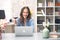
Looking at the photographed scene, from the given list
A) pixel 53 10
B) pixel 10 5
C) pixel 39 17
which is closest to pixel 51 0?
pixel 53 10

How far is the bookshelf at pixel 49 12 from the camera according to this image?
602cm

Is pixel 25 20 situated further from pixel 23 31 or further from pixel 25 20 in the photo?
pixel 23 31

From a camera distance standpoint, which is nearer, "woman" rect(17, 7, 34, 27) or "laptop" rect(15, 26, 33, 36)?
"laptop" rect(15, 26, 33, 36)

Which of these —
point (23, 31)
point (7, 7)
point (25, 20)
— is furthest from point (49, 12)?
point (23, 31)

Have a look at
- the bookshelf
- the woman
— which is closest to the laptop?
the woman

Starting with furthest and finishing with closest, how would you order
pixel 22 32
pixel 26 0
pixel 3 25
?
pixel 26 0 < pixel 22 32 < pixel 3 25

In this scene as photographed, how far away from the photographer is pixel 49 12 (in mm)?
6125

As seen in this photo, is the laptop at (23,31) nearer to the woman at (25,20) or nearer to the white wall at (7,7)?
the woman at (25,20)

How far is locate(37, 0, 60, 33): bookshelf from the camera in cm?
602

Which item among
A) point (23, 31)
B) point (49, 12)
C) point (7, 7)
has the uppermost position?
point (7, 7)

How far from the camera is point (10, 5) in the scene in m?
6.05

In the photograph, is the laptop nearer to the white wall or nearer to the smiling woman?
the smiling woman

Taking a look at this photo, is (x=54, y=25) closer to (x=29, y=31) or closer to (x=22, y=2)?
(x=22, y=2)

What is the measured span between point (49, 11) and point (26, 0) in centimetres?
100
